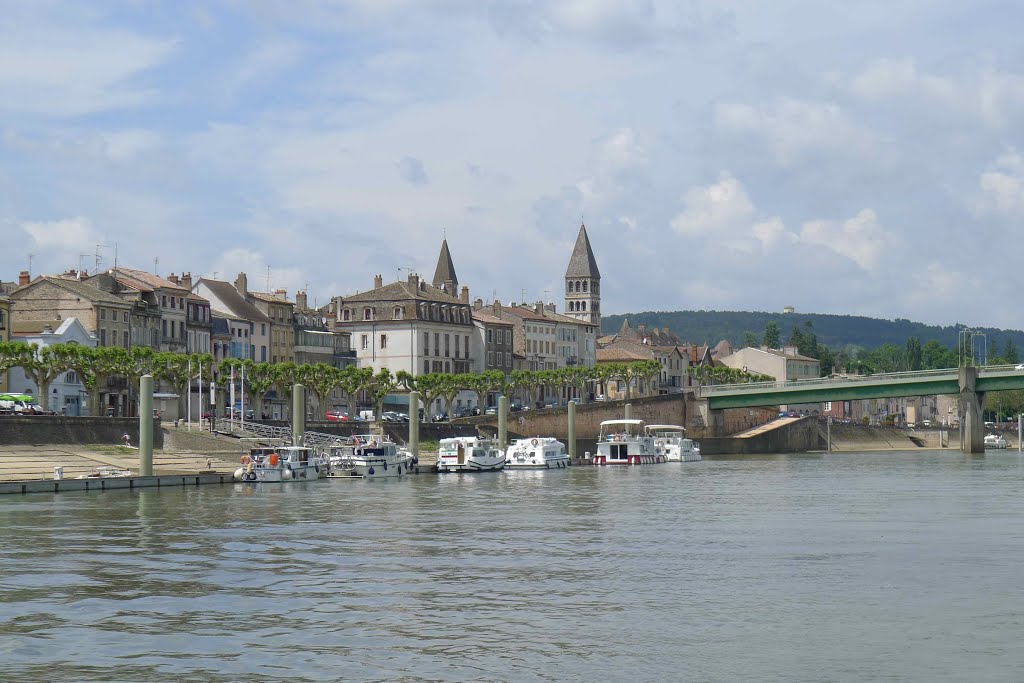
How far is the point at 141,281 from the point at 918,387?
76.3 m

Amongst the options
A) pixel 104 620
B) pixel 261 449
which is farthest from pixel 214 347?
pixel 104 620

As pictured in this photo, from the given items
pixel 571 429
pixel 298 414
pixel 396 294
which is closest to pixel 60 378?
pixel 298 414

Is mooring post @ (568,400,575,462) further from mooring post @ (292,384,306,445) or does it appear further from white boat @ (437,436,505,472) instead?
mooring post @ (292,384,306,445)

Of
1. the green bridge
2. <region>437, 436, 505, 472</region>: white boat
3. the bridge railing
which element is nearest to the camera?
<region>437, 436, 505, 472</region>: white boat

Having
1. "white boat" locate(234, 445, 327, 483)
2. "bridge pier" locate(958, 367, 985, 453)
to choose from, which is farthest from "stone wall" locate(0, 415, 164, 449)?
"bridge pier" locate(958, 367, 985, 453)

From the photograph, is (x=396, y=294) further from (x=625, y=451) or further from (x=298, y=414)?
(x=298, y=414)

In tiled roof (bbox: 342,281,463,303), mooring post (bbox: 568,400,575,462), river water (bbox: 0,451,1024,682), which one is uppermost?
tiled roof (bbox: 342,281,463,303)

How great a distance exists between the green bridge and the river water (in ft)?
264

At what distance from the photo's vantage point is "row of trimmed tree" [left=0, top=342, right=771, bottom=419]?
358 ft

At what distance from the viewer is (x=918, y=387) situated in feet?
509

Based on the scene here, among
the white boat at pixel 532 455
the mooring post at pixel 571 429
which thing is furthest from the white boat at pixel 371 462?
the mooring post at pixel 571 429

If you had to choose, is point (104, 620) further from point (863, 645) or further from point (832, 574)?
point (832, 574)

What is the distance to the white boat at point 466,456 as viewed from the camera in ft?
373

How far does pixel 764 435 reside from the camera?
188750 mm
